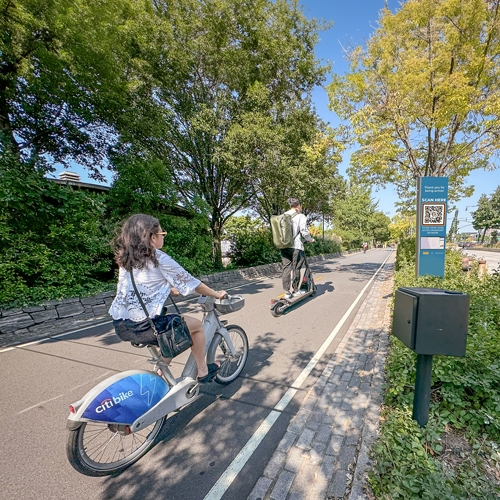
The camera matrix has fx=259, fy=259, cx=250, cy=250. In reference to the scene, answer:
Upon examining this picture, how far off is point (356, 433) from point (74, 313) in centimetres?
610

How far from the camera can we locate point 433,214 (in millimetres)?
5859

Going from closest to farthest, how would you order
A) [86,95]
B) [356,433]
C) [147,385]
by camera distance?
1. [147,385]
2. [356,433]
3. [86,95]

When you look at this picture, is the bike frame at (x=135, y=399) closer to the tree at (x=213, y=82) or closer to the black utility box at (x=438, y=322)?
the black utility box at (x=438, y=322)

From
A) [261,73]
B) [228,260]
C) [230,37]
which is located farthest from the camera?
[228,260]

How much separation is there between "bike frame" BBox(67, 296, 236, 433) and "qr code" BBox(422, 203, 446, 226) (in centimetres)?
593

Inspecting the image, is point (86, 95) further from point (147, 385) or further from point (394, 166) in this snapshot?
point (394, 166)

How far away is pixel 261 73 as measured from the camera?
1127 cm

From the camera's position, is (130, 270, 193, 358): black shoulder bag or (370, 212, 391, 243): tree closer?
(130, 270, 193, 358): black shoulder bag

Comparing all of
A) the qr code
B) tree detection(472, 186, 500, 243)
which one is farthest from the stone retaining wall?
tree detection(472, 186, 500, 243)

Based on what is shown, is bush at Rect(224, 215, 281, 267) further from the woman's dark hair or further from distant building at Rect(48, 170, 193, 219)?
the woman's dark hair

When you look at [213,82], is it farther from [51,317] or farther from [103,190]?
[51,317]

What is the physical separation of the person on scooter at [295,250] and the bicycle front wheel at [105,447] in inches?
160

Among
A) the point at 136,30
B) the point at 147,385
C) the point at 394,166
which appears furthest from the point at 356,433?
the point at 136,30

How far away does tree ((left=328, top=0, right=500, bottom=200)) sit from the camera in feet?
21.7
